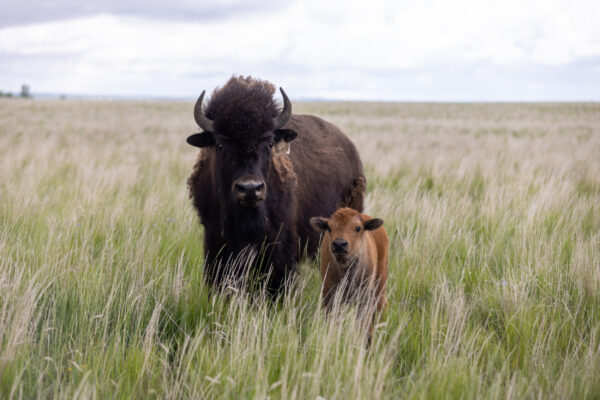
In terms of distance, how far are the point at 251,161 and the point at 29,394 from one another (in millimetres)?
2173

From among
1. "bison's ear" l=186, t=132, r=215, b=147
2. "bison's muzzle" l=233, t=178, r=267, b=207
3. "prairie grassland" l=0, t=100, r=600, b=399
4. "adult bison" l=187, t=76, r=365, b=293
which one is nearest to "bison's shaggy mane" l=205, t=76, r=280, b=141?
"adult bison" l=187, t=76, r=365, b=293

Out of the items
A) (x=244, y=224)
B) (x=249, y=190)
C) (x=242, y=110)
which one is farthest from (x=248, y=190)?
(x=242, y=110)

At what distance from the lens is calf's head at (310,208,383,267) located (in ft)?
10.9

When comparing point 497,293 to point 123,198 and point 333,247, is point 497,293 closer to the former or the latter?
point 333,247

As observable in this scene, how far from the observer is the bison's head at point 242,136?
144 inches

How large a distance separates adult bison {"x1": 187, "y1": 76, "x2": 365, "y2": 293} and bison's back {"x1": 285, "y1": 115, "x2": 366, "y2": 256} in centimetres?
3

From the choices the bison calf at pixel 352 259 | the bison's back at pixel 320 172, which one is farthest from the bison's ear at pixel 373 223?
the bison's back at pixel 320 172

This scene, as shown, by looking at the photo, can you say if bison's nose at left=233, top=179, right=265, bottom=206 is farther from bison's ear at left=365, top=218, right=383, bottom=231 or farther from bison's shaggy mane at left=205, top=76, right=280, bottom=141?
bison's ear at left=365, top=218, right=383, bottom=231

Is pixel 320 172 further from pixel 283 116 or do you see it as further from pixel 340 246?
pixel 340 246

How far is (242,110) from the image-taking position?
3.89 meters

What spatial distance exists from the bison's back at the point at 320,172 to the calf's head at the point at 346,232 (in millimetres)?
1310

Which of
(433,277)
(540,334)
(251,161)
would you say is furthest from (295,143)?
(540,334)

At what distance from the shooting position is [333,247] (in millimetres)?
3309

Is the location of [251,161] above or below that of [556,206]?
above
